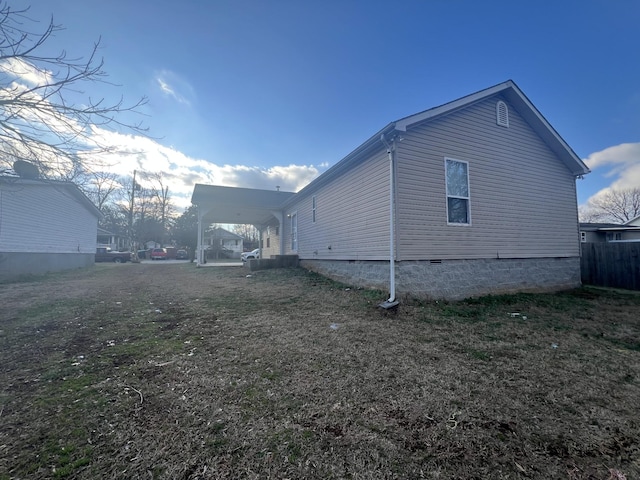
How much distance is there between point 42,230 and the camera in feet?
46.8

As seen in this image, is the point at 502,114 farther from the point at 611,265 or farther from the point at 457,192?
the point at 611,265

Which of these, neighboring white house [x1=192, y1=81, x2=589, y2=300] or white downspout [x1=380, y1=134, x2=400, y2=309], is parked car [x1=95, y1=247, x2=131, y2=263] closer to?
neighboring white house [x1=192, y1=81, x2=589, y2=300]

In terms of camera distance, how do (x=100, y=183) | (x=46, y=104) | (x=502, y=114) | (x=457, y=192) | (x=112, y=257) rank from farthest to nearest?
(x=112, y=257) → (x=502, y=114) → (x=457, y=192) → (x=100, y=183) → (x=46, y=104)

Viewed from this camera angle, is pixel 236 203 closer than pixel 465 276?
No

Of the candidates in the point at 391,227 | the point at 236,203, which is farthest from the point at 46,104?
the point at 236,203

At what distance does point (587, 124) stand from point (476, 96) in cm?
976

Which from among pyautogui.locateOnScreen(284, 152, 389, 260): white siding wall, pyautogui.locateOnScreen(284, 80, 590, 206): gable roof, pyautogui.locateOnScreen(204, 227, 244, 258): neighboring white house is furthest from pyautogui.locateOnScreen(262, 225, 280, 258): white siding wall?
pyautogui.locateOnScreen(204, 227, 244, 258): neighboring white house

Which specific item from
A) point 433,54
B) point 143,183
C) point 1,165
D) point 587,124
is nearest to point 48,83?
point 1,165

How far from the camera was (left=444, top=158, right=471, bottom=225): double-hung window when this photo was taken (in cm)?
746

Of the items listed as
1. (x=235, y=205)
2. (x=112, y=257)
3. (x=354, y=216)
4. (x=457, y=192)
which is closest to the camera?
(x=457, y=192)

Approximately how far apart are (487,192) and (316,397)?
25.3ft

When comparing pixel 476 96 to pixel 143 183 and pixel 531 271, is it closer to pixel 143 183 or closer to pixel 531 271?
pixel 531 271

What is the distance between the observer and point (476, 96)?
299 inches

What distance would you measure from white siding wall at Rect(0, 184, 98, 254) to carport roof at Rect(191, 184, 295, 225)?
19.2ft
